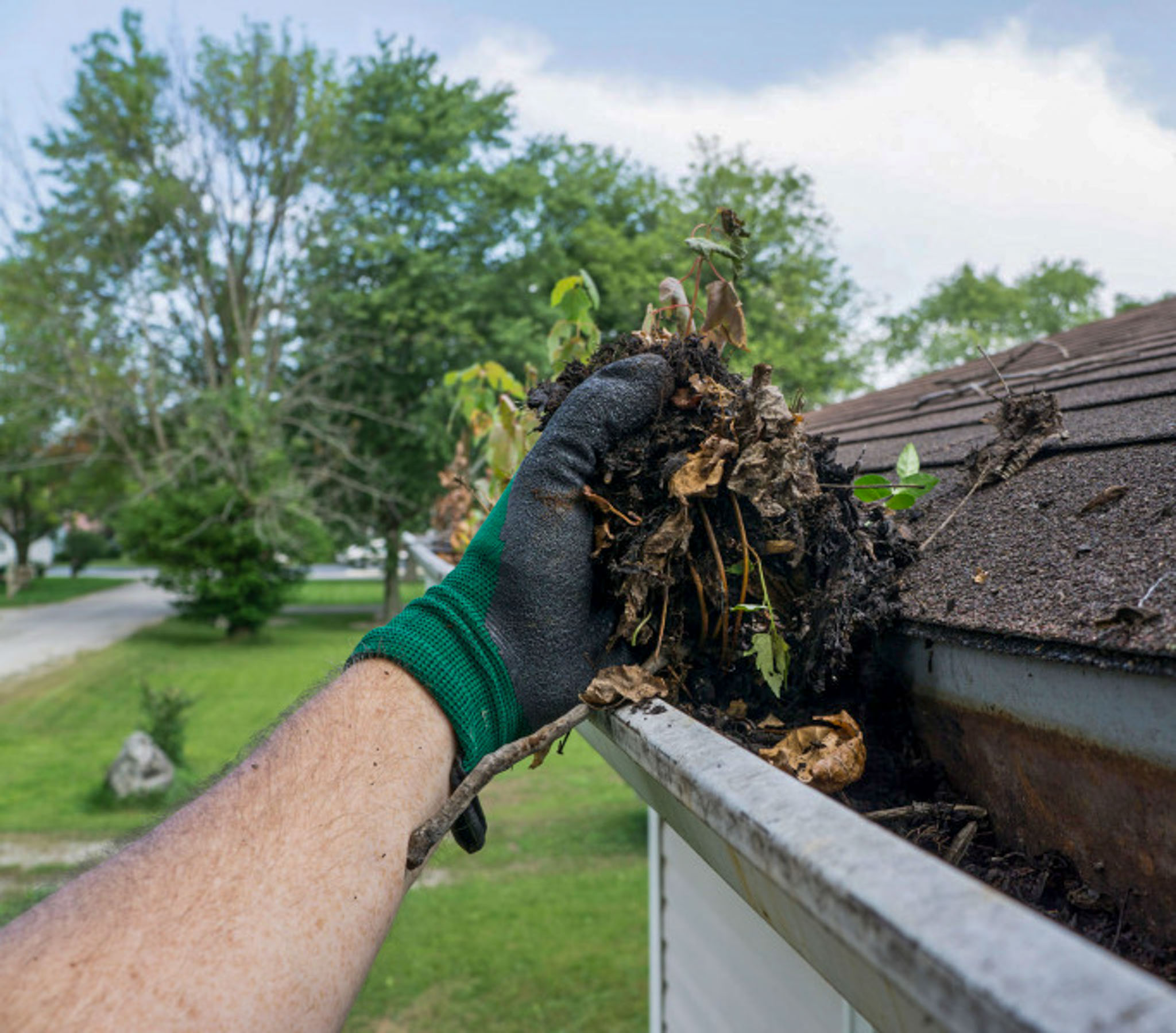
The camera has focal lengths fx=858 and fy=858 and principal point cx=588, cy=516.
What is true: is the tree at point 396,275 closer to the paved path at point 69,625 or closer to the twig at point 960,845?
the paved path at point 69,625

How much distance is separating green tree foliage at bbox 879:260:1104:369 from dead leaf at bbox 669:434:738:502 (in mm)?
33556

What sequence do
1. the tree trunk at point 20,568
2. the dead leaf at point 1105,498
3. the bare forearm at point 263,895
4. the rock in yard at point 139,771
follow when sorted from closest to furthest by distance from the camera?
1. the bare forearm at point 263,895
2. the dead leaf at point 1105,498
3. the rock in yard at point 139,771
4. the tree trunk at point 20,568

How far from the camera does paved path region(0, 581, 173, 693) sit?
1684cm

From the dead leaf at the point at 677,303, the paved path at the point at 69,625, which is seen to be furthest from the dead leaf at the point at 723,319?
the paved path at the point at 69,625

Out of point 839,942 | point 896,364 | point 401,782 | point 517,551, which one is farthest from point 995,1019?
point 896,364

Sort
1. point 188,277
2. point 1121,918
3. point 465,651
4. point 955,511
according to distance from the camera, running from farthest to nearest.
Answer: point 188,277 < point 955,511 < point 465,651 < point 1121,918

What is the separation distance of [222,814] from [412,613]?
0.38m

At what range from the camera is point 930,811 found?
104 centimetres

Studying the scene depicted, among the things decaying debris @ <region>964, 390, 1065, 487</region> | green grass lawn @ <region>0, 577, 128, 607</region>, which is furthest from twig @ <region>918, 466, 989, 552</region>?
green grass lawn @ <region>0, 577, 128, 607</region>

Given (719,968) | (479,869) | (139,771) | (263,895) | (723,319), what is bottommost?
(479,869)

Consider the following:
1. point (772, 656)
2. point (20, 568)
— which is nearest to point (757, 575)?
point (772, 656)

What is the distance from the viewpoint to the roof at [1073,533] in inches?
A: 34.4

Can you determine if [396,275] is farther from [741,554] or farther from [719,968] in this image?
[741,554]

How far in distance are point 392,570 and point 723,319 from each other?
21460 mm
